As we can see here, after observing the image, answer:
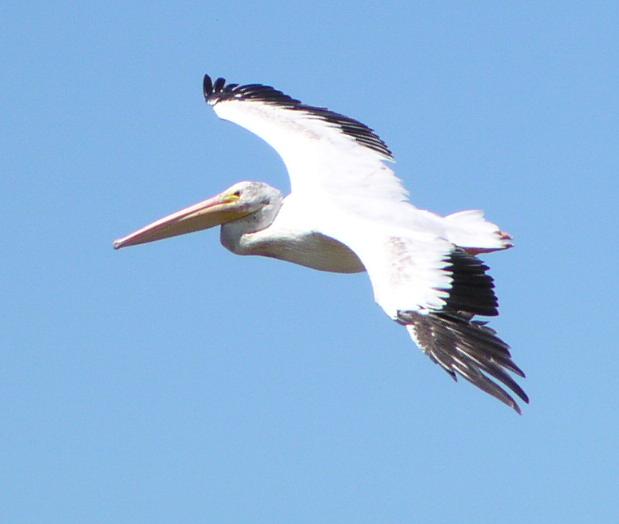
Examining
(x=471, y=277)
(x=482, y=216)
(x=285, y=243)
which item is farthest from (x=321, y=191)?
(x=471, y=277)

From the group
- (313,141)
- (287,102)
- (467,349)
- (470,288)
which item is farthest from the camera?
(287,102)

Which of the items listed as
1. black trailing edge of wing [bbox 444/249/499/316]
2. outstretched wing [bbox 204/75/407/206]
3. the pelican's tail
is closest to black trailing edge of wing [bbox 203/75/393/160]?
→ outstretched wing [bbox 204/75/407/206]

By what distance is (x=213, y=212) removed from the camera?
1388 centimetres

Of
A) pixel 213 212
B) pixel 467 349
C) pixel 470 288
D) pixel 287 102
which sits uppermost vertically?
pixel 287 102

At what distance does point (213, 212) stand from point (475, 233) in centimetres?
222

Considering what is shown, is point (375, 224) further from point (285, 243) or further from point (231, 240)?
point (231, 240)

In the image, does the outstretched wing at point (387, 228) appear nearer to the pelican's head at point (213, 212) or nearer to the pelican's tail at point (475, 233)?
the pelican's tail at point (475, 233)

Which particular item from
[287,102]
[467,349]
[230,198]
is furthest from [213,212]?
[467,349]

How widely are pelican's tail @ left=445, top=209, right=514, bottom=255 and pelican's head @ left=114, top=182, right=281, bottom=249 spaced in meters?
1.50

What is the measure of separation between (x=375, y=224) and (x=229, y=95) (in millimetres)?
4016

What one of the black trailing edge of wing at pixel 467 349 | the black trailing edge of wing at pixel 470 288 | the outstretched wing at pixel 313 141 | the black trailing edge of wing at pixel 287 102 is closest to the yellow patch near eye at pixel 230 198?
the outstretched wing at pixel 313 141

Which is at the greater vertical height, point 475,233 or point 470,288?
point 475,233

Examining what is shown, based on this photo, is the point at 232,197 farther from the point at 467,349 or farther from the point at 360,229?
the point at 467,349

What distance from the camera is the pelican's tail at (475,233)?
12820 mm
